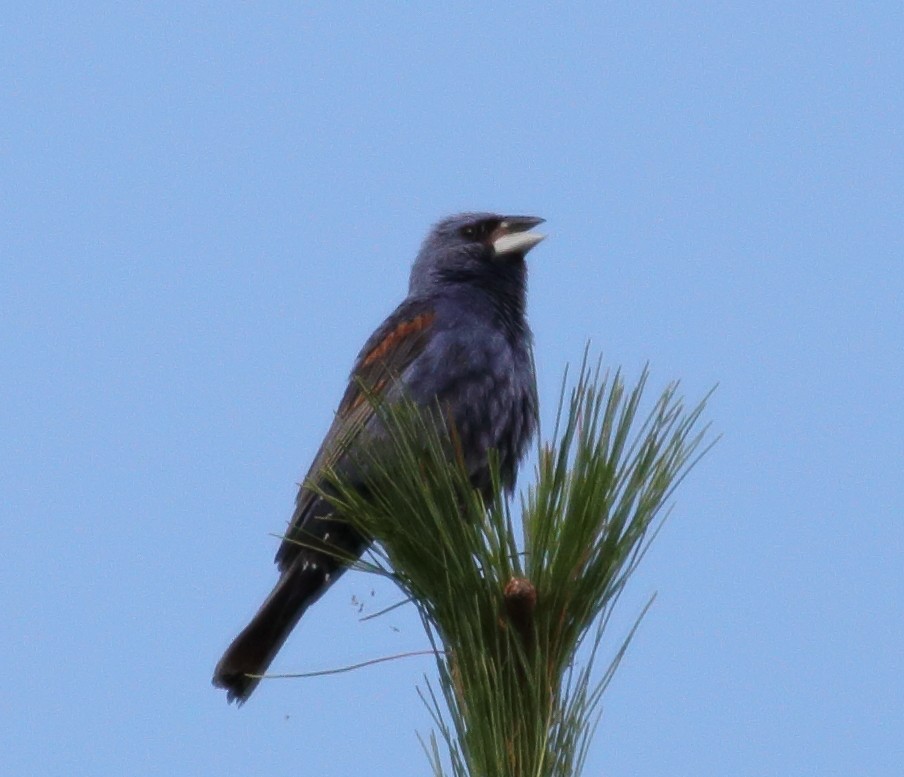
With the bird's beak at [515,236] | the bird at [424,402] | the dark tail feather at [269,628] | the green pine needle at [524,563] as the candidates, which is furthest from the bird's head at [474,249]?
the green pine needle at [524,563]

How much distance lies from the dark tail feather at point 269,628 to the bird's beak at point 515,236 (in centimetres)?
165

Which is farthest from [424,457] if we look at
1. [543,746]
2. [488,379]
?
[488,379]

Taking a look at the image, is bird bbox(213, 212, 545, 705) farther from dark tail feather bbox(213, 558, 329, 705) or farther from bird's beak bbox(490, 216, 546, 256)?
bird's beak bbox(490, 216, 546, 256)

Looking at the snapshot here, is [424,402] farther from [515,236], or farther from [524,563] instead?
[524,563]

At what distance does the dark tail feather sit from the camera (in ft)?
17.1

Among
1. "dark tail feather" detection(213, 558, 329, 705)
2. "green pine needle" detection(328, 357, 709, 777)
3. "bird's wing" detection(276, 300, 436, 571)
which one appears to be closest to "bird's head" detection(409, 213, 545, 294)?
"bird's wing" detection(276, 300, 436, 571)

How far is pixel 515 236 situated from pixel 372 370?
97 centimetres

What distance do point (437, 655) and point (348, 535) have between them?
254cm

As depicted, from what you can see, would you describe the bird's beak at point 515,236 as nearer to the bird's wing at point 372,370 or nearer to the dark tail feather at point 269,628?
the bird's wing at point 372,370

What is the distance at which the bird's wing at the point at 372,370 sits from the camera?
536 cm

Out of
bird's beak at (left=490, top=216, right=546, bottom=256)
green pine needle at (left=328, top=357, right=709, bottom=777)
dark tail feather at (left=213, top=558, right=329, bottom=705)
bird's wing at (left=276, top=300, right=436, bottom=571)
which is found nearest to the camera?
green pine needle at (left=328, top=357, right=709, bottom=777)

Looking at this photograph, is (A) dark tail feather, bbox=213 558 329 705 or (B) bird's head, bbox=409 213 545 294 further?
(B) bird's head, bbox=409 213 545 294

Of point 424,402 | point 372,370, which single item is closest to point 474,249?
point 372,370

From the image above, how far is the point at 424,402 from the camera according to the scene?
541 cm
